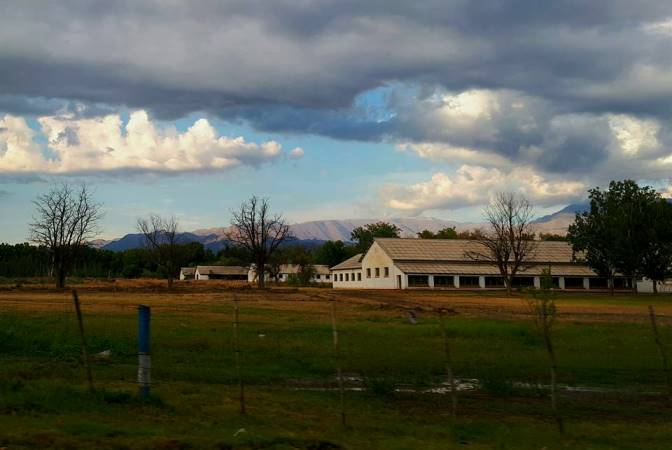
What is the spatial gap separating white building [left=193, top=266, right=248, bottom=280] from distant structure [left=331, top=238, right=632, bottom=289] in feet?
214

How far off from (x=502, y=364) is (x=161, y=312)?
22105 mm

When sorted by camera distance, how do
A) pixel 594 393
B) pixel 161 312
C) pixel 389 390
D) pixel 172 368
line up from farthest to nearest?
pixel 161 312 → pixel 172 368 → pixel 594 393 → pixel 389 390

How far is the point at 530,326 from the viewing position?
32.7 metres

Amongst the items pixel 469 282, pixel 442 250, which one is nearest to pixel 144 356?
pixel 469 282

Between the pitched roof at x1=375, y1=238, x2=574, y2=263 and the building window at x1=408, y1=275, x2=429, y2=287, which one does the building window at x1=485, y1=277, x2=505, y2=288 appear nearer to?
the pitched roof at x1=375, y1=238, x2=574, y2=263

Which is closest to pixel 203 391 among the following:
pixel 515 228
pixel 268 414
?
pixel 268 414

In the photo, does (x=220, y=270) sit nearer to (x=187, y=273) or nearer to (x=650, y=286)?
(x=187, y=273)

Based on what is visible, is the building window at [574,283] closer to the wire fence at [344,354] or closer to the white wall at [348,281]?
the white wall at [348,281]

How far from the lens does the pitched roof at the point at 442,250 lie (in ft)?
354

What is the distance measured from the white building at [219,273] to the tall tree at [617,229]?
9681 cm

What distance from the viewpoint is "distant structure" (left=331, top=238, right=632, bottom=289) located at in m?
105

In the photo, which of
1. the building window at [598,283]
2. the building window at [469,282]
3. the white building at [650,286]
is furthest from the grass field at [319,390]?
the building window at [598,283]

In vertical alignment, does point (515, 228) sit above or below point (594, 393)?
above

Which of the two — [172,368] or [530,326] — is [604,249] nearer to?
[530,326]
